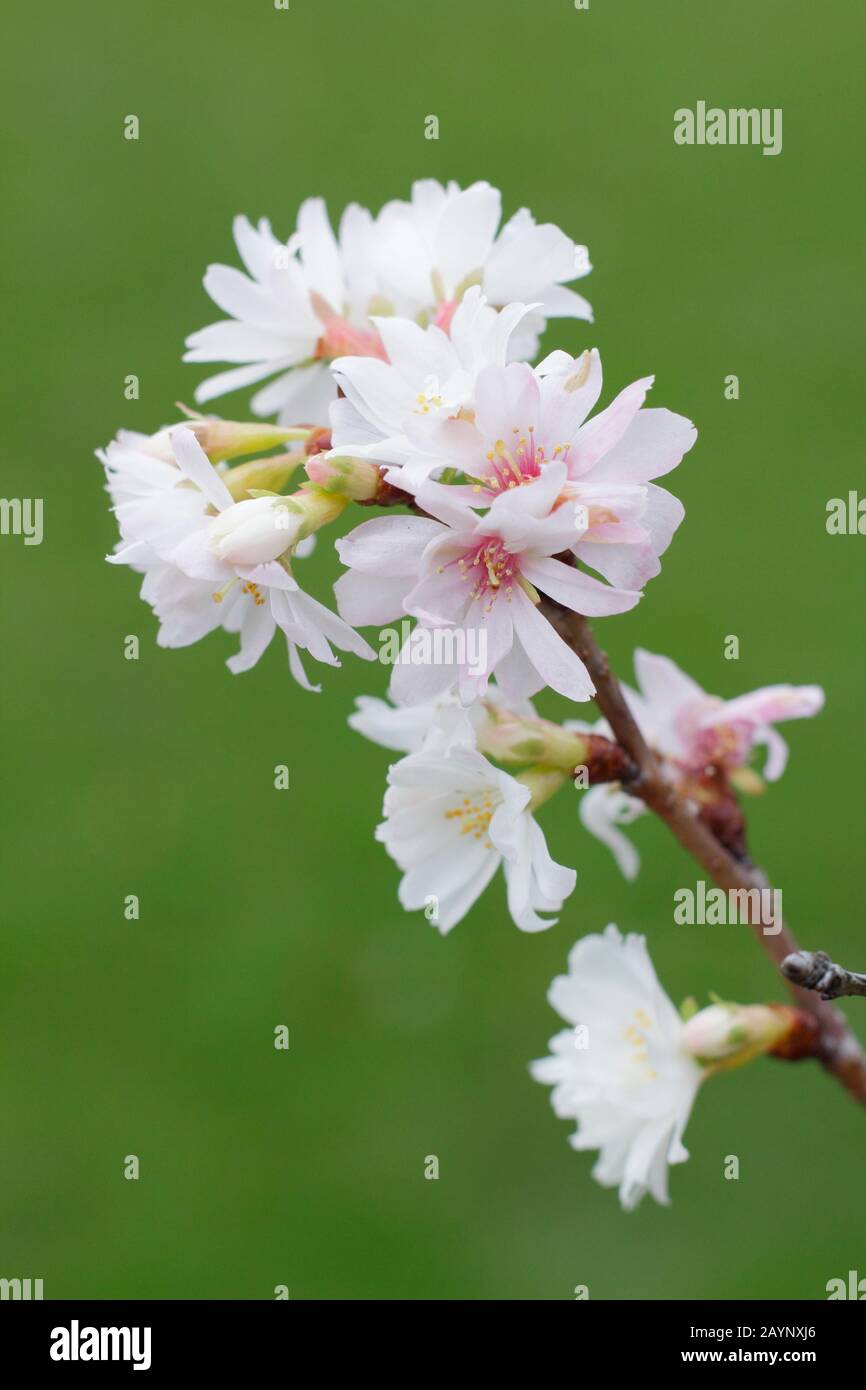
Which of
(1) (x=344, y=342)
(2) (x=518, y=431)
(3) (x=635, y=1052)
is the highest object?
(1) (x=344, y=342)

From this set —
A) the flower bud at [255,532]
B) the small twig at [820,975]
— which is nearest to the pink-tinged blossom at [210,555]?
the flower bud at [255,532]

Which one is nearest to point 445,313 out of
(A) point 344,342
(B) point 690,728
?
(A) point 344,342

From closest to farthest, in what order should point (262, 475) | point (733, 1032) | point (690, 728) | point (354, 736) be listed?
point (262, 475), point (733, 1032), point (690, 728), point (354, 736)

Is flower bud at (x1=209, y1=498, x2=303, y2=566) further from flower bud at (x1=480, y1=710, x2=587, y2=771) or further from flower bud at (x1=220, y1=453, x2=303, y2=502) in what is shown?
flower bud at (x1=480, y1=710, x2=587, y2=771)

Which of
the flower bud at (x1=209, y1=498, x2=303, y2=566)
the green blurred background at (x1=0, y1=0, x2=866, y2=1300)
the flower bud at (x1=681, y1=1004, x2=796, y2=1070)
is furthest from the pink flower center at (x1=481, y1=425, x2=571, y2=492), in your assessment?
the green blurred background at (x1=0, y1=0, x2=866, y2=1300)

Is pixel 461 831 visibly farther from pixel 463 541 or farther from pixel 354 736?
pixel 354 736

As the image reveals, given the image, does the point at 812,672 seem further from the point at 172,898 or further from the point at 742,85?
the point at 742,85

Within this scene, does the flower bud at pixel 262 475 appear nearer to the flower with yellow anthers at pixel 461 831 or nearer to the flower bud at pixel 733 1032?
the flower with yellow anthers at pixel 461 831
